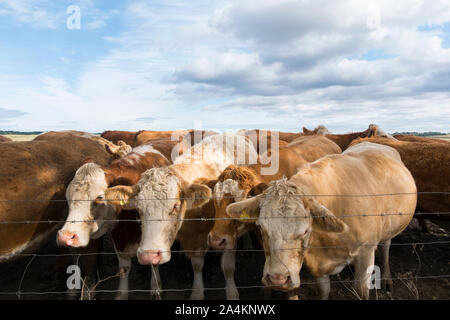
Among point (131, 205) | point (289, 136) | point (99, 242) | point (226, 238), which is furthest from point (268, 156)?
point (289, 136)

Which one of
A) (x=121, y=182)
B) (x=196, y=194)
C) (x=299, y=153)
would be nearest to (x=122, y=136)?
(x=299, y=153)

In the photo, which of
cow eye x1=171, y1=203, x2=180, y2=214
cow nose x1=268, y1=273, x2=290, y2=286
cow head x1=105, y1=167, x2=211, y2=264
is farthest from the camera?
cow eye x1=171, y1=203, x2=180, y2=214

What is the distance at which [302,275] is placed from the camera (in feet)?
19.2

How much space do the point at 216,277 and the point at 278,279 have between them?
2.94 m

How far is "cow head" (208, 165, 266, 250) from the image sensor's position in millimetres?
4523

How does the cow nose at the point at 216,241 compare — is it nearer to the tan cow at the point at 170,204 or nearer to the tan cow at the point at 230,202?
the tan cow at the point at 230,202

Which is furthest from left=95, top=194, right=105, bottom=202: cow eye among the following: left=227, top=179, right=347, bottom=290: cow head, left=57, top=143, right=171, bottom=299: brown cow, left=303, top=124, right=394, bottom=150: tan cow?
left=303, top=124, right=394, bottom=150: tan cow

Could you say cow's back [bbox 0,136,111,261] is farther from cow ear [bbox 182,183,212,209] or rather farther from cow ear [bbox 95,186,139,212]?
cow ear [bbox 182,183,212,209]

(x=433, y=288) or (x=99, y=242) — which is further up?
(x=99, y=242)

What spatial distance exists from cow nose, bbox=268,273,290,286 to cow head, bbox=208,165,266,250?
4.13ft

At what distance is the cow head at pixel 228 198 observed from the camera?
178 inches

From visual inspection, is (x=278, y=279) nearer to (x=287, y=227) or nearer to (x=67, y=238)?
(x=287, y=227)
